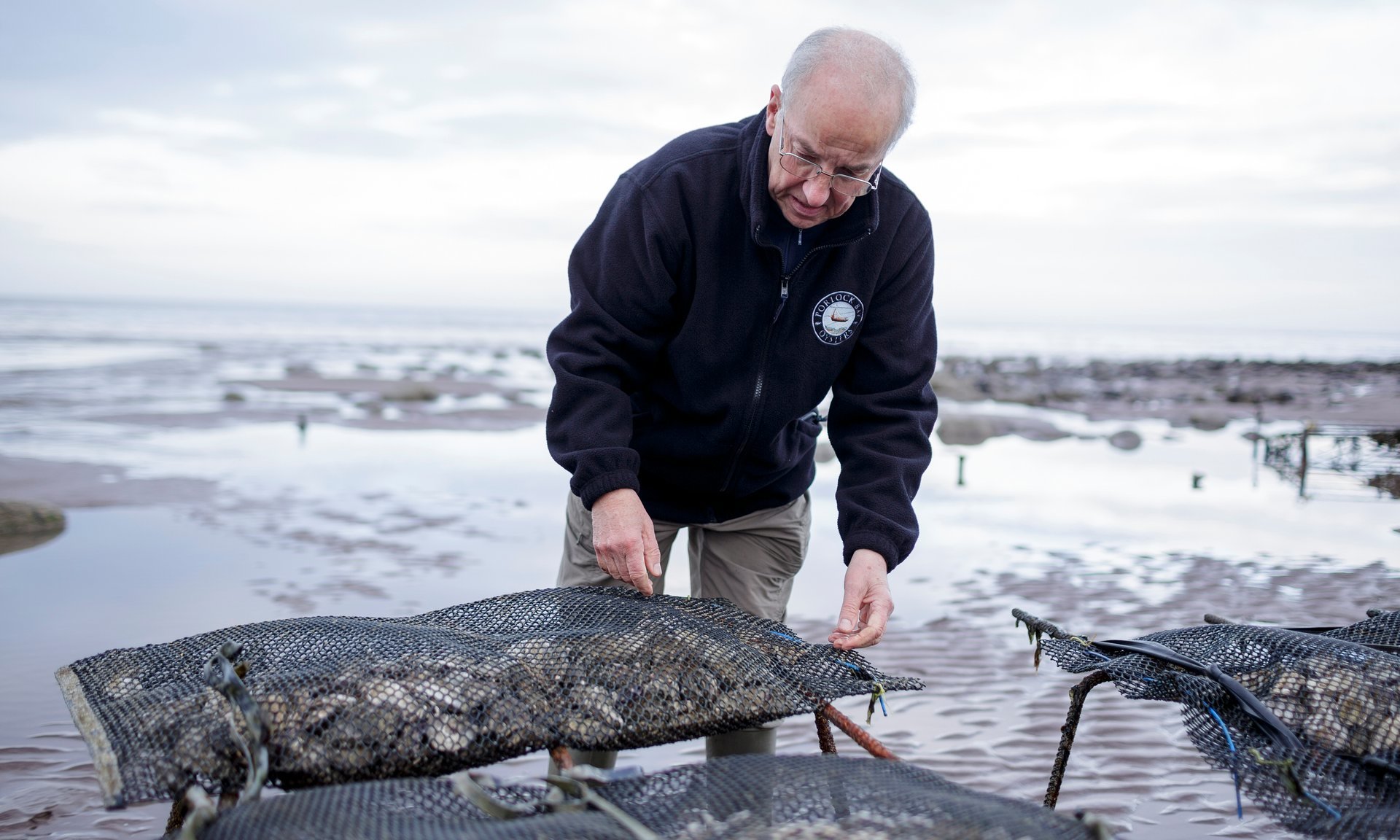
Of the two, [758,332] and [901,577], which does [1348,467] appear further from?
[758,332]

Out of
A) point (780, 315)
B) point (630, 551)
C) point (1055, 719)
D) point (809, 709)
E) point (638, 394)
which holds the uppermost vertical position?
point (780, 315)

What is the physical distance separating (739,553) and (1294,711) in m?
1.72

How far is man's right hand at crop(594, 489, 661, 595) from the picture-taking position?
2.56 m

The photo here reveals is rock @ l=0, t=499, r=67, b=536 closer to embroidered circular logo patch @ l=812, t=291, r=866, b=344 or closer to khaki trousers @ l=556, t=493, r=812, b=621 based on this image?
khaki trousers @ l=556, t=493, r=812, b=621

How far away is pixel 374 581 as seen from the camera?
7559 mm

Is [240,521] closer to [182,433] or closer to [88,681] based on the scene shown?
[182,433]

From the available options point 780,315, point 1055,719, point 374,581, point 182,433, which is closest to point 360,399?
point 182,433

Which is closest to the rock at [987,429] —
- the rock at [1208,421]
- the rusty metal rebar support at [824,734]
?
the rock at [1208,421]

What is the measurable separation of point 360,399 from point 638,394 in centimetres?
1866

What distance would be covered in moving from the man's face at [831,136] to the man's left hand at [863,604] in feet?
3.08

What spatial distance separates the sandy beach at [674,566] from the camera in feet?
15.6

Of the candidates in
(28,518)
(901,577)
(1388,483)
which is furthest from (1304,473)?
(28,518)

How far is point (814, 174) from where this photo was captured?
8.18 ft

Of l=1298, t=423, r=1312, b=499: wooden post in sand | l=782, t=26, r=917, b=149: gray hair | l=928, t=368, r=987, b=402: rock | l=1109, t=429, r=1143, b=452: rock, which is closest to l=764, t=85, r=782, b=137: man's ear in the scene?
l=782, t=26, r=917, b=149: gray hair
